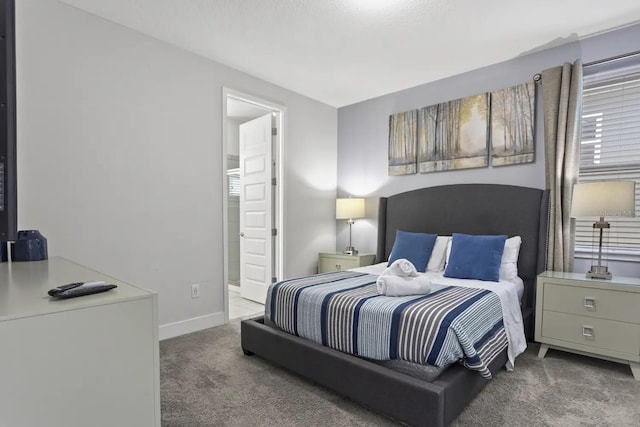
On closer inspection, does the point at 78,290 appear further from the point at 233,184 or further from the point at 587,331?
the point at 233,184

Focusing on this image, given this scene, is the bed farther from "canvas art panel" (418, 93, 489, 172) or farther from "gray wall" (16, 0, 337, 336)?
"gray wall" (16, 0, 337, 336)

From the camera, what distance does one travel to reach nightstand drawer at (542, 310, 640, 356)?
229 centimetres

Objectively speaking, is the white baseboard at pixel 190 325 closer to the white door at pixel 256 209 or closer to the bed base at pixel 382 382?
the white door at pixel 256 209

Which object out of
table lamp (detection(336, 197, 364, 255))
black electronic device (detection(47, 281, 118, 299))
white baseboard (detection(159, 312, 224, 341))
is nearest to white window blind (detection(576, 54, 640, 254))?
table lamp (detection(336, 197, 364, 255))

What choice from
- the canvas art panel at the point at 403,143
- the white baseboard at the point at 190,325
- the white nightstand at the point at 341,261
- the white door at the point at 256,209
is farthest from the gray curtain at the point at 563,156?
the white baseboard at the point at 190,325

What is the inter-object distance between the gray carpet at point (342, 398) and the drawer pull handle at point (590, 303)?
1.42 ft

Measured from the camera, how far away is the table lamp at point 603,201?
2.37 meters

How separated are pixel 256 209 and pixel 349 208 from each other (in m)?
1.16

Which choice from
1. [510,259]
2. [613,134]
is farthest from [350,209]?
[613,134]

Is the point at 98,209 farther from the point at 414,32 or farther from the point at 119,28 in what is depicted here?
the point at 414,32

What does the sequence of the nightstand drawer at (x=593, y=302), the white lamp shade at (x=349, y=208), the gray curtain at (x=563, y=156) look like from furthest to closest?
the white lamp shade at (x=349, y=208) → the gray curtain at (x=563, y=156) → the nightstand drawer at (x=593, y=302)

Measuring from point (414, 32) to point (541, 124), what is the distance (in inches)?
56.6

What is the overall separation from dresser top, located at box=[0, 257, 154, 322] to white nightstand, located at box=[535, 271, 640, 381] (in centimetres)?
277

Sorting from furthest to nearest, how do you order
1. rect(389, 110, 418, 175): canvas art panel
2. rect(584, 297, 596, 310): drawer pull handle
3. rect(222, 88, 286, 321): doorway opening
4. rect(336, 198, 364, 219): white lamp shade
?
rect(336, 198, 364, 219): white lamp shade, rect(222, 88, 286, 321): doorway opening, rect(389, 110, 418, 175): canvas art panel, rect(584, 297, 596, 310): drawer pull handle
